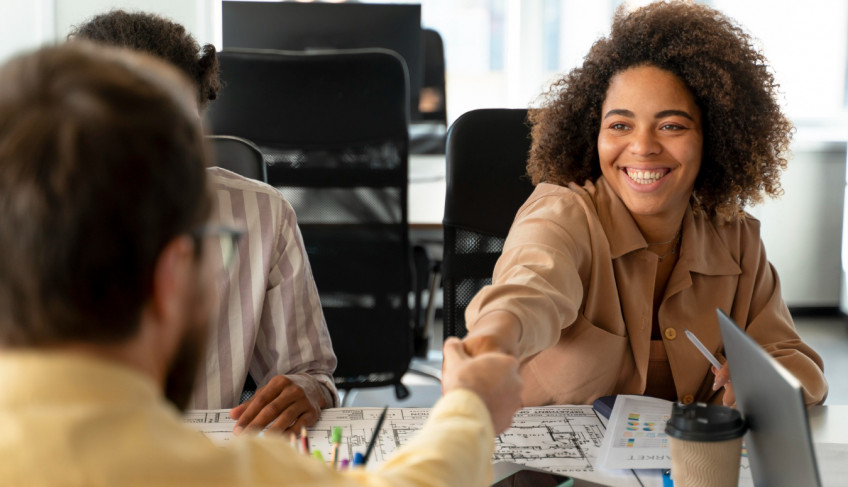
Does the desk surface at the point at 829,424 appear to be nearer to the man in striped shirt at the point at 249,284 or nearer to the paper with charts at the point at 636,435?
the paper with charts at the point at 636,435

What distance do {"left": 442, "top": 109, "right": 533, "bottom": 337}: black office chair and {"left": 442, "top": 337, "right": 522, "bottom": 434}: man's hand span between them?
87 centimetres

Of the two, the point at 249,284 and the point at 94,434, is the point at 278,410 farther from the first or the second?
the point at 94,434

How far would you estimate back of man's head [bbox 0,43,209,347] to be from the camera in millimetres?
432

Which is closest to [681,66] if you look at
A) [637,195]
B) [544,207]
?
[637,195]

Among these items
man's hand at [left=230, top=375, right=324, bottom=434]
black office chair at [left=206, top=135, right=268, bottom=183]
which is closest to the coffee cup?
man's hand at [left=230, top=375, right=324, bottom=434]

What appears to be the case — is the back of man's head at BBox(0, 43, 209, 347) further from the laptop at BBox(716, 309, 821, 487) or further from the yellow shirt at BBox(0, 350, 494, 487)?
the laptop at BBox(716, 309, 821, 487)

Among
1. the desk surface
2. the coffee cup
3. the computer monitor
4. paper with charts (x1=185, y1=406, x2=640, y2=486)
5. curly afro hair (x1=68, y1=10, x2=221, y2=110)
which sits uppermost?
the computer monitor

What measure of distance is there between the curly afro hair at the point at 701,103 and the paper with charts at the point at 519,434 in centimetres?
55

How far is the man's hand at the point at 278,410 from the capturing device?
1142mm

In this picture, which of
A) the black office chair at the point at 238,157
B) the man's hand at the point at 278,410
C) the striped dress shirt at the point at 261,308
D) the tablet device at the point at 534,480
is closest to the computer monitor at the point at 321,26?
the black office chair at the point at 238,157

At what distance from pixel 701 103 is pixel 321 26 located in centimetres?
184

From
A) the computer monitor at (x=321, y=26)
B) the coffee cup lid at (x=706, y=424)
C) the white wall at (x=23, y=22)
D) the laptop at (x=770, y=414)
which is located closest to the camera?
the laptop at (x=770, y=414)

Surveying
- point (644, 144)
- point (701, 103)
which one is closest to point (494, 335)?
point (644, 144)

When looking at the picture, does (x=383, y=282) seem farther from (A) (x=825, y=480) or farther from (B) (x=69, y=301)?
(B) (x=69, y=301)
